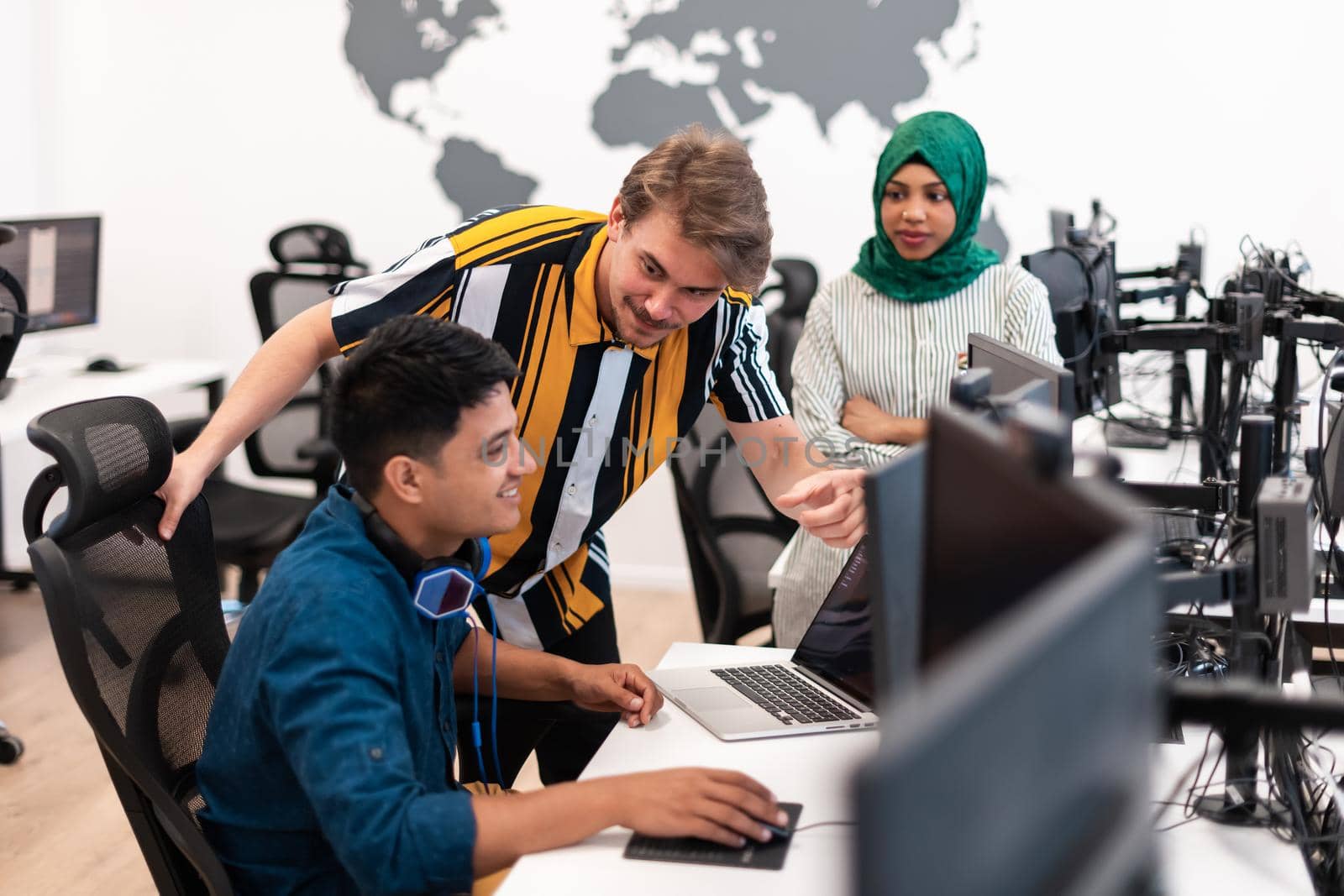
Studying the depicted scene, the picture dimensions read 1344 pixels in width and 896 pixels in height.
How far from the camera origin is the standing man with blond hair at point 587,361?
1.62 meters

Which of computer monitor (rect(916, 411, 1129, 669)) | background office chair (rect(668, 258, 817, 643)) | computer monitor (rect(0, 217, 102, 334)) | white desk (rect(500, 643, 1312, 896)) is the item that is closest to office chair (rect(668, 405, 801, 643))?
background office chair (rect(668, 258, 817, 643))

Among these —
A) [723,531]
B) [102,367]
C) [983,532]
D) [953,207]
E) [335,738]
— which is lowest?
[335,738]

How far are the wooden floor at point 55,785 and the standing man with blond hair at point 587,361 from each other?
0.70 meters

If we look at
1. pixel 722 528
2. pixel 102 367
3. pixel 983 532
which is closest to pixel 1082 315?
pixel 722 528

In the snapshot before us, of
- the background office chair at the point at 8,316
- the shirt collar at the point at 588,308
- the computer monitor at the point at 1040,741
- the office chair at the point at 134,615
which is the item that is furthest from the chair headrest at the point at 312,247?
the computer monitor at the point at 1040,741

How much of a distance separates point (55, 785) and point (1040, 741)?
295 centimetres

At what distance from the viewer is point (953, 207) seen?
270 cm

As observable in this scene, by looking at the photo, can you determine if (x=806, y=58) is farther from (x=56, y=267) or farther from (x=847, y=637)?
(x=847, y=637)

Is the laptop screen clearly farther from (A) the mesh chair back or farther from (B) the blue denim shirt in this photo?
(A) the mesh chair back

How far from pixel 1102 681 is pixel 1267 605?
794 millimetres

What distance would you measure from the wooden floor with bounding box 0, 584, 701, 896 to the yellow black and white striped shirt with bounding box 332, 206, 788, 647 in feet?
2.46

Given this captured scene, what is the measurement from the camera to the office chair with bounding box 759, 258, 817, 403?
134 inches

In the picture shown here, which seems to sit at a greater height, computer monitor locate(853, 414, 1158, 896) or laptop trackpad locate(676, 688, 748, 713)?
computer monitor locate(853, 414, 1158, 896)

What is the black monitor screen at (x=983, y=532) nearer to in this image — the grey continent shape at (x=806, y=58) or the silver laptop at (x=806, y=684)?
the silver laptop at (x=806, y=684)
